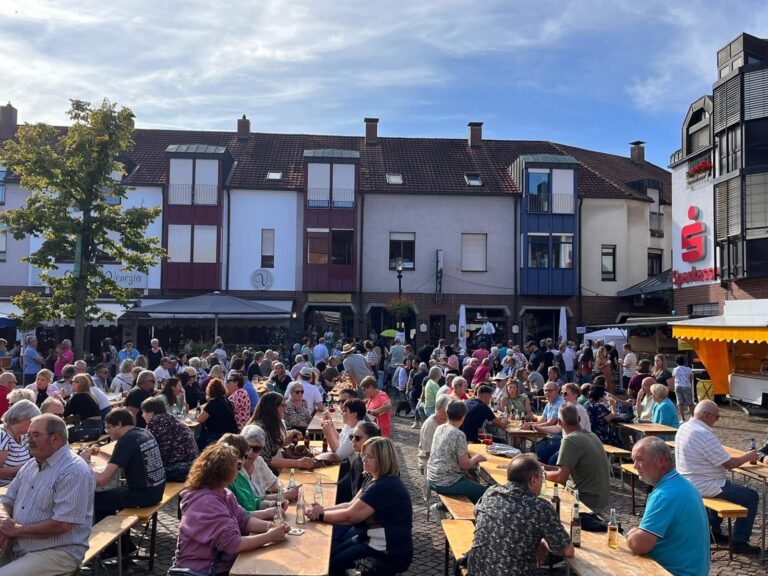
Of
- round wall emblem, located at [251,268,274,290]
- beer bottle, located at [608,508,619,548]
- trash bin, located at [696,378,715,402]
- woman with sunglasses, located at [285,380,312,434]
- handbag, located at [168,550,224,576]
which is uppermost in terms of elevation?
round wall emblem, located at [251,268,274,290]

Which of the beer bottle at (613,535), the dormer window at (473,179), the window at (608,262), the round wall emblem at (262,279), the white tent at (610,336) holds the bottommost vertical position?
the beer bottle at (613,535)

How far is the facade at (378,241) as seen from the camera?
28.6 metres

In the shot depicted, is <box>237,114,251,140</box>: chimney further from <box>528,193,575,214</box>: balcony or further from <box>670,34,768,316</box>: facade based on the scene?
A: <box>670,34,768,316</box>: facade

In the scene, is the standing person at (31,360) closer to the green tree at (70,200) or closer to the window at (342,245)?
the green tree at (70,200)

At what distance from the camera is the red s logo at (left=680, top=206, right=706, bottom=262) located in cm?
2420

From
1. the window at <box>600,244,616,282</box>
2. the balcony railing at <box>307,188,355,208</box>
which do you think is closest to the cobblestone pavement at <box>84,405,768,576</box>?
the balcony railing at <box>307,188,355,208</box>

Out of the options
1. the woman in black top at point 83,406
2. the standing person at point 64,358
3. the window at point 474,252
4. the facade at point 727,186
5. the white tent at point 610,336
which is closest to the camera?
the woman in black top at point 83,406

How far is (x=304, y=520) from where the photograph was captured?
5242mm

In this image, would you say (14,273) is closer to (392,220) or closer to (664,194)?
(392,220)

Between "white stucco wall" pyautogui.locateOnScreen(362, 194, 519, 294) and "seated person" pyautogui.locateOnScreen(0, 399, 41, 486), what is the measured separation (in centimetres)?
2327

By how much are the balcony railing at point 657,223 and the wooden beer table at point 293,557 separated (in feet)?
104

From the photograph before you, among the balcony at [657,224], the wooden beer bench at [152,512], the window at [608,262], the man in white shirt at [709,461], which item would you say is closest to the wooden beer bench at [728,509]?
the man in white shirt at [709,461]

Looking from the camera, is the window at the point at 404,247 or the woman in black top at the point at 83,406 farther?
the window at the point at 404,247

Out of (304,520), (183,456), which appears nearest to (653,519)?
(304,520)
